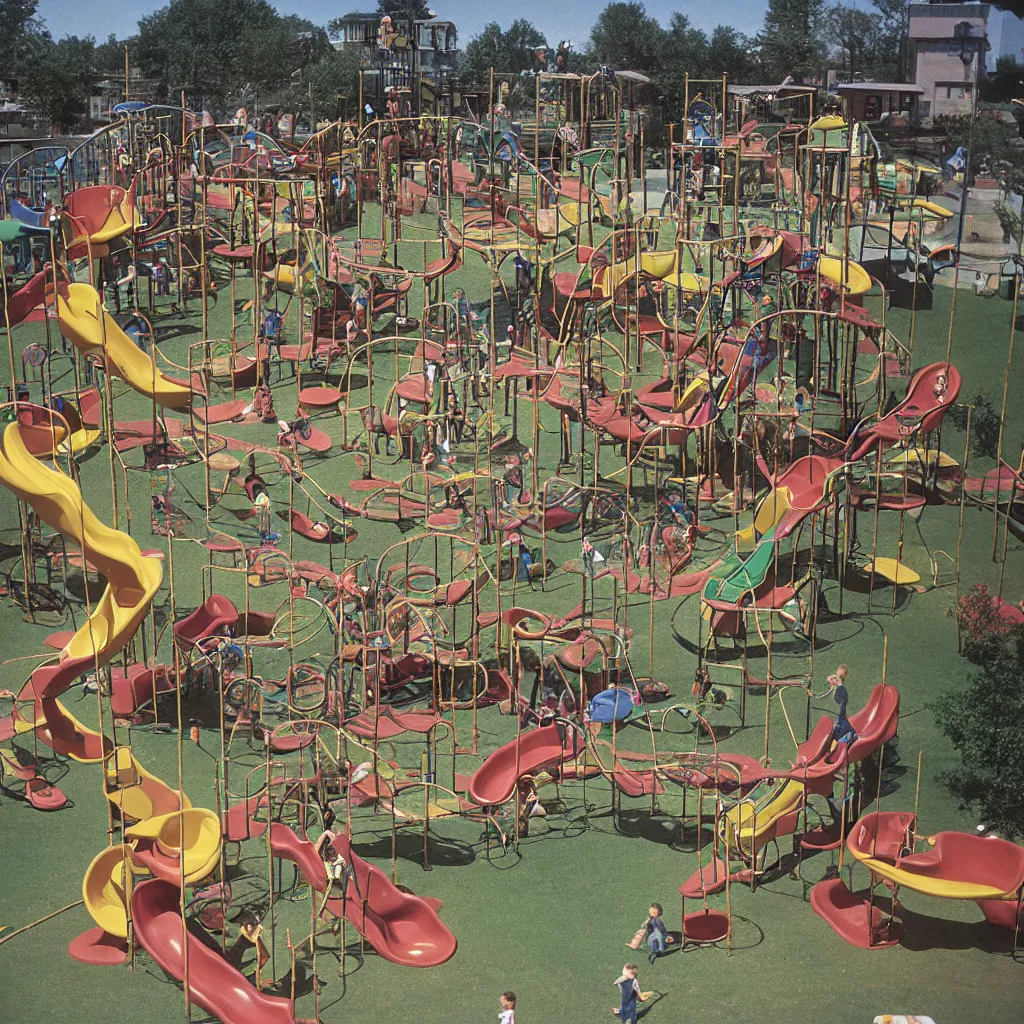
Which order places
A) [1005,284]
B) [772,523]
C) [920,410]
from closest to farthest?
[772,523] → [920,410] → [1005,284]

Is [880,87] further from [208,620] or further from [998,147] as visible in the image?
[208,620]

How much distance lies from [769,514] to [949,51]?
21470 millimetres

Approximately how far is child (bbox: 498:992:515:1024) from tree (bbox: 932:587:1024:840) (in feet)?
20.7

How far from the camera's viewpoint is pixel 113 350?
1177 inches

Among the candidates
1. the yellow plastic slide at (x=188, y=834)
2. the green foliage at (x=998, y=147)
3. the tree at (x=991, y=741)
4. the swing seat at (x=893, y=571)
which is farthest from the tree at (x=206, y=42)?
the tree at (x=991, y=741)

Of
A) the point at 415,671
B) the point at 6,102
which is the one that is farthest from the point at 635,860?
the point at 6,102

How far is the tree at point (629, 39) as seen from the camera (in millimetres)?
63969

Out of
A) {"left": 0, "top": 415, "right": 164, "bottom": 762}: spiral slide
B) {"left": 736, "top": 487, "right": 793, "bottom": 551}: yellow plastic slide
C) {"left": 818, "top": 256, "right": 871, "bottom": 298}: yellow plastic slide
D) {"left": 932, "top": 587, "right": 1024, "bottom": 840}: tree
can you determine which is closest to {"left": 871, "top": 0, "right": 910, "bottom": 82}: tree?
{"left": 818, "top": 256, "right": 871, "bottom": 298}: yellow plastic slide

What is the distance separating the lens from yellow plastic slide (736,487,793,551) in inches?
1051

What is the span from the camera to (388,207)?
4003 cm

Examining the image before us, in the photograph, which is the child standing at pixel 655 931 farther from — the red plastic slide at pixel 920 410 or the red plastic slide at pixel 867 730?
the red plastic slide at pixel 920 410

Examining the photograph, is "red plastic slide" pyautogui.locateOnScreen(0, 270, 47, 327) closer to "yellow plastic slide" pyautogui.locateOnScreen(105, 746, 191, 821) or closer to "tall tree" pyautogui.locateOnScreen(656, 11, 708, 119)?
"yellow plastic slide" pyautogui.locateOnScreen(105, 746, 191, 821)

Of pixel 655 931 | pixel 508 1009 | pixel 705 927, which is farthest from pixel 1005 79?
pixel 508 1009

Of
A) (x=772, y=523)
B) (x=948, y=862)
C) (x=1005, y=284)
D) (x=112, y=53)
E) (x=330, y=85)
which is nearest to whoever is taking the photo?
(x=948, y=862)
